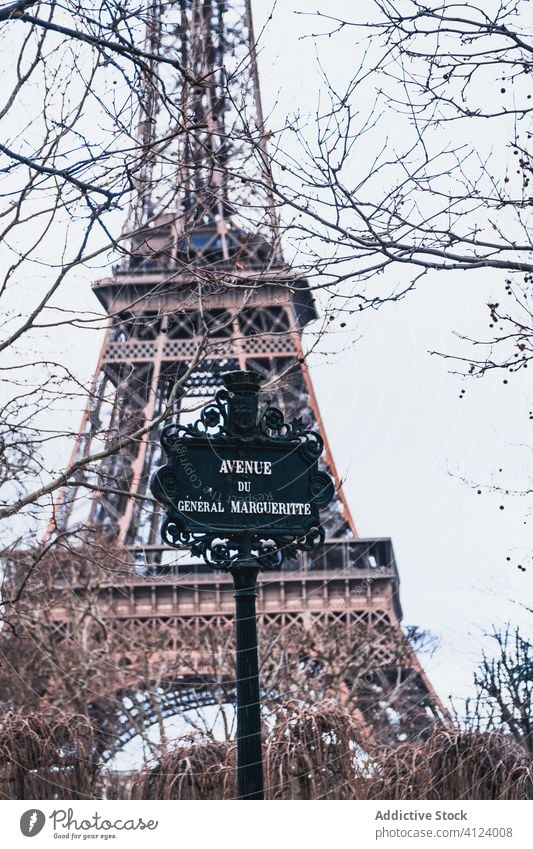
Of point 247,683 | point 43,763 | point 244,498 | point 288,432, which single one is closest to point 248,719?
point 247,683

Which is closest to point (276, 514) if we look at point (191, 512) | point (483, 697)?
point (191, 512)

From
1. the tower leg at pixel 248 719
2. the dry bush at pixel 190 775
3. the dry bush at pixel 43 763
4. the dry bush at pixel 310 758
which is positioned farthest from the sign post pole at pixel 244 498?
the dry bush at pixel 43 763

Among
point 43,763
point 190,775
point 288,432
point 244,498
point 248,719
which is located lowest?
point 248,719

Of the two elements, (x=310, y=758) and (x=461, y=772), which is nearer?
(x=461, y=772)

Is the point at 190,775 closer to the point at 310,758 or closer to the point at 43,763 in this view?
the point at 310,758

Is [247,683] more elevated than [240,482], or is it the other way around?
[240,482]

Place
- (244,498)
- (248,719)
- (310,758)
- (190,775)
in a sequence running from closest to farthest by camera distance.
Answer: (248,719) → (244,498) → (310,758) → (190,775)

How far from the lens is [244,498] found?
5895mm

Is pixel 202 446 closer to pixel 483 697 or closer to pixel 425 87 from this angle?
pixel 425 87

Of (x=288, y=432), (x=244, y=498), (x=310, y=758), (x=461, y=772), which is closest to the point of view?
(x=244, y=498)

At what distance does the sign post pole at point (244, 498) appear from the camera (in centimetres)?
561

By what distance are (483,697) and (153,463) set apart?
20375 mm

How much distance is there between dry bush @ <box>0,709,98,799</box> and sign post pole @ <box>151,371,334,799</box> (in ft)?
6.16

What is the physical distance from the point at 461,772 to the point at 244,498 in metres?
2.18
